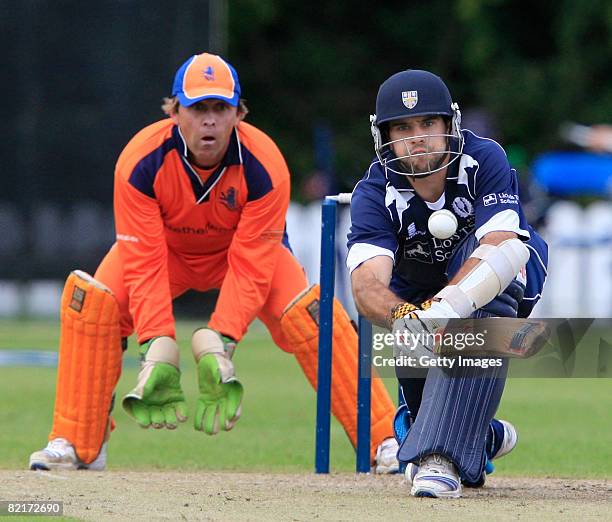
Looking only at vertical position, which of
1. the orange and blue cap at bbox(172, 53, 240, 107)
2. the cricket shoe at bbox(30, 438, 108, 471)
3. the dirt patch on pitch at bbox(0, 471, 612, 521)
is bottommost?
the dirt patch on pitch at bbox(0, 471, 612, 521)

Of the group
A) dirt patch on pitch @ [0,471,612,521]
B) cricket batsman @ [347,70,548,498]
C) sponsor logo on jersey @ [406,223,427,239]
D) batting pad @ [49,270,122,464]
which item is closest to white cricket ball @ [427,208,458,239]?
cricket batsman @ [347,70,548,498]

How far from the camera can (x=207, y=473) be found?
716 centimetres

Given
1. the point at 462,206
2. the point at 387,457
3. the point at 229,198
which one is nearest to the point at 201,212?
the point at 229,198

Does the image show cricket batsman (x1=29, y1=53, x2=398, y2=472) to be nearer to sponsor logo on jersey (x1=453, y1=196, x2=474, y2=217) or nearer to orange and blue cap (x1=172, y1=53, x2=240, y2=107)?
orange and blue cap (x1=172, y1=53, x2=240, y2=107)

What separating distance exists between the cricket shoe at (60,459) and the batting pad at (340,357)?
109 centimetres

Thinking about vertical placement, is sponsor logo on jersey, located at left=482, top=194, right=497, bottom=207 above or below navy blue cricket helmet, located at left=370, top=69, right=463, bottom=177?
below

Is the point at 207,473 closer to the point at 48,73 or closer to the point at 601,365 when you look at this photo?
the point at 601,365

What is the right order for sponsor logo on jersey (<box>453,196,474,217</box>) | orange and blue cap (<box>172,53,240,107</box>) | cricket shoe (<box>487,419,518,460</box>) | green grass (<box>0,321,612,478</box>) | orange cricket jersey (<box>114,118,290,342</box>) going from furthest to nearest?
green grass (<box>0,321,612,478</box>), orange cricket jersey (<box>114,118,290,342</box>), orange and blue cap (<box>172,53,240,107</box>), cricket shoe (<box>487,419,518,460</box>), sponsor logo on jersey (<box>453,196,474,217</box>)

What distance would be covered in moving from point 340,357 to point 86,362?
1201 millimetres

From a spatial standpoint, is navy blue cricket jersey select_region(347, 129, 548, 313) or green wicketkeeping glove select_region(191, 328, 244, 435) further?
green wicketkeeping glove select_region(191, 328, 244, 435)

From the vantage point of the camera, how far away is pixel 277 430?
9.33 meters

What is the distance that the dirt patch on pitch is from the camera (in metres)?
5.32

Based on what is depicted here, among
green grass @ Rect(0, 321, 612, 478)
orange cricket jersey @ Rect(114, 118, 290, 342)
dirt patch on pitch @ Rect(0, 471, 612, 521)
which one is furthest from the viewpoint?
green grass @ Rect(0, 321, 612, 478)

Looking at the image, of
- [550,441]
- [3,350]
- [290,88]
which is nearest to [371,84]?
[290,88]
